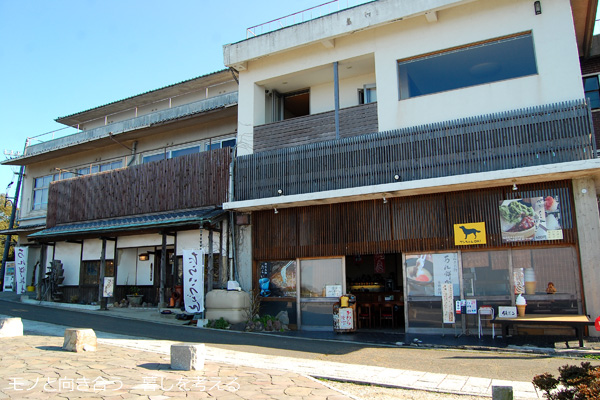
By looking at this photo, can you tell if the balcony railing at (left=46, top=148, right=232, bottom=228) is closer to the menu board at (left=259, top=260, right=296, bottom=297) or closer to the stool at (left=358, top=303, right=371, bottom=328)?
the menu board at (left=259, top=260, right=296, bottom=297)

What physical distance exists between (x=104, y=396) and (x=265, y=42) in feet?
42.9

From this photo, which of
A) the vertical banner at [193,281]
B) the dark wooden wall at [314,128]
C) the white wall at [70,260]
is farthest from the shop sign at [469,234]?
the white wall at [70,260]

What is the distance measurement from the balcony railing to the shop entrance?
20.6 ft

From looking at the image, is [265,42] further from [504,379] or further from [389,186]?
[504,379]

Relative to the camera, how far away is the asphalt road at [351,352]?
350 inches

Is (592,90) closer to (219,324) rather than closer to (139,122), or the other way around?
(219,324)

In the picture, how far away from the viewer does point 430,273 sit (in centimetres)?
1348

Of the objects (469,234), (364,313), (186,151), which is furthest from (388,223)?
(186,151)

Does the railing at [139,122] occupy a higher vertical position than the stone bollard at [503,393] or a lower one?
higher

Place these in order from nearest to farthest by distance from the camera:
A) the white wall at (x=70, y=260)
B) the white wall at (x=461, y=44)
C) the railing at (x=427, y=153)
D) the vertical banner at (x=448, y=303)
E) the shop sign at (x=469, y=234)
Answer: the railing at (x=427, y=153) < the white wall at (x=461, y=44) < the shop sign at (x=469, y=234) < the vertical banner at (x=448, y=303) < the white wall at (x=70, y=260)

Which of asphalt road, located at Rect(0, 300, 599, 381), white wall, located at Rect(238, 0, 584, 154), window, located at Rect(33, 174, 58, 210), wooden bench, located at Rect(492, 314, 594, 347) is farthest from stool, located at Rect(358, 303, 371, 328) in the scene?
window, located at Rect(33, 174, 58, 210)

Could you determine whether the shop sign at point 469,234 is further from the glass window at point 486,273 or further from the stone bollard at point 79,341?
the stone bollard at point 79,341

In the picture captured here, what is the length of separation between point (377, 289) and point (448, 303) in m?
5.75

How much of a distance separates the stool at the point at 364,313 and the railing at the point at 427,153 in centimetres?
459
